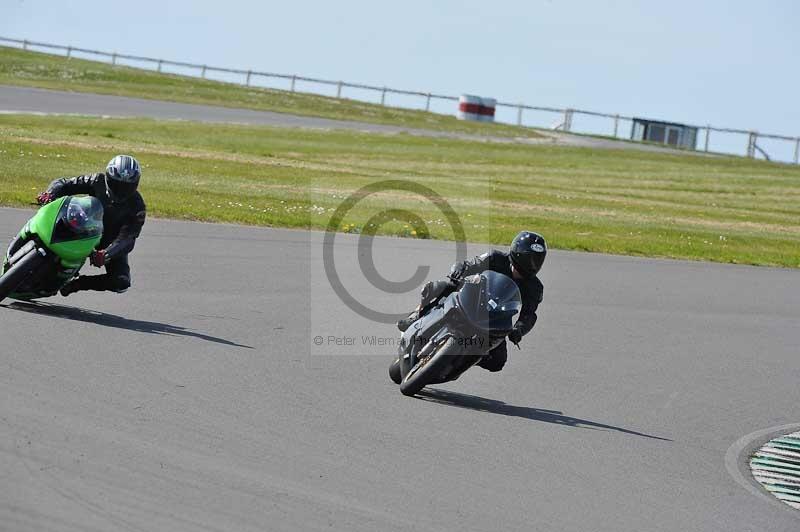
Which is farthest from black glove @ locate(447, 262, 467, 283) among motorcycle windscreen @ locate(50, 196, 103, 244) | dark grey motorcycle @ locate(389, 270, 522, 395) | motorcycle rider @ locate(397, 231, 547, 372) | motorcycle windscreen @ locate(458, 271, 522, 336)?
motorcycle windscreen @ locate(50, 196, 103, 244)

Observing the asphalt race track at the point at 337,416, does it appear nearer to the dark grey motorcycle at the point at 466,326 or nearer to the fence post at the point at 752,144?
the dark grey motorcycle at the point at 466,326

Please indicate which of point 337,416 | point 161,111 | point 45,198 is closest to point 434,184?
point 161,111

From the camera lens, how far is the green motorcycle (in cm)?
1077

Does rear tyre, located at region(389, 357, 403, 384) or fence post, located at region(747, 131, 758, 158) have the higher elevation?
fence post, located at region(747, 131, 758, 158)

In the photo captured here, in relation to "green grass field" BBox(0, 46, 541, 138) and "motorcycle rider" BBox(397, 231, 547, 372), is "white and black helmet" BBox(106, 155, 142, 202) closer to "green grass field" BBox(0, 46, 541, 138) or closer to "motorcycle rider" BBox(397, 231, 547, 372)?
"motorcycle rider" BBox(397, 231, 547, 372)

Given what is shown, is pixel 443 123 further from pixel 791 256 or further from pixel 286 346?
pixel 286 346

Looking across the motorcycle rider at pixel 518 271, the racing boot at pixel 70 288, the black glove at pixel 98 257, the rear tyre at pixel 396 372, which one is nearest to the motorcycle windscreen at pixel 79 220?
the black glove at pixel 98 257

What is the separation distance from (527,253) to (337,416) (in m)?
1.98

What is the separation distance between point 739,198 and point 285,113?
56.9 feet

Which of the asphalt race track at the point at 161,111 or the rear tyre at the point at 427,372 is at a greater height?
the asphalt race track at the point at 161,111

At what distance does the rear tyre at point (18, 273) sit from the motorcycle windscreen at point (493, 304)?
11.7 ft

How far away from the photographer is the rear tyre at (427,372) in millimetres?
9617

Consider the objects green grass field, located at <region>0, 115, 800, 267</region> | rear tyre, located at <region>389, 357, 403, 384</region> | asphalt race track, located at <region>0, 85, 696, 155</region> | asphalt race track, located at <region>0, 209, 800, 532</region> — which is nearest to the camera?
asphalt race track, located at <region>0, 209, 800, 532</region>

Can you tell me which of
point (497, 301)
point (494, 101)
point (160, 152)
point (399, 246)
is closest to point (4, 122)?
point (160, 152)
